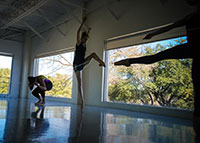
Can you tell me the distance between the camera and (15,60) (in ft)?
31.1

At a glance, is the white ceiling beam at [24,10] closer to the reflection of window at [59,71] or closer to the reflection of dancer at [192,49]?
the reflection of window at [59,71]

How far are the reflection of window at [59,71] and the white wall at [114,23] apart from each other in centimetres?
58

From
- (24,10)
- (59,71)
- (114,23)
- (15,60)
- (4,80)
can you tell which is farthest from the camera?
(15,60)

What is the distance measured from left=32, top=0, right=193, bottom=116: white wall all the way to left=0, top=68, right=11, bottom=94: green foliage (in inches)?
136

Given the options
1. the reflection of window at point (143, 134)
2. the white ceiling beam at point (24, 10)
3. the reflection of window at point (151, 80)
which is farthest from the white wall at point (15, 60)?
the reflection of window at point (143, 134)

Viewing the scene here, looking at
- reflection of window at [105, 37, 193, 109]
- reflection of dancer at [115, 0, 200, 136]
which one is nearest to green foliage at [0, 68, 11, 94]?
reflection of window at [105, 37, 193, 109]

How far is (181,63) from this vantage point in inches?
159

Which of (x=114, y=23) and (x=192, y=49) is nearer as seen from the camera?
(x=192, y=49)

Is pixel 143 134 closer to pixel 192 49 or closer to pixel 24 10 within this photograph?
pixel 192 49

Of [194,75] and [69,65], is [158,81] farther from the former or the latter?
[69,65]

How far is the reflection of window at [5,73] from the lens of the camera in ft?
30.2

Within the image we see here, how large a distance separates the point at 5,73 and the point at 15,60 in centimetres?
78

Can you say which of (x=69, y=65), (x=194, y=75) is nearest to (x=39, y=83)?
(x=69, y=65)

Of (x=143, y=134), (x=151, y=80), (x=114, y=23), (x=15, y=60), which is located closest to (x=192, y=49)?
(x=143, y=134)
